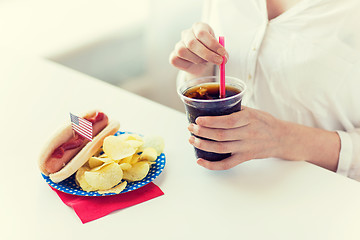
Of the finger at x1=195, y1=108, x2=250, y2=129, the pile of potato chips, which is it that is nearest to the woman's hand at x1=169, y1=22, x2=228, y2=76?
the finger at x1=195, y1=108, x2=250, y2=129

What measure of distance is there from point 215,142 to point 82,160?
11.4 inches

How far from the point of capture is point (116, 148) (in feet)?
3.01

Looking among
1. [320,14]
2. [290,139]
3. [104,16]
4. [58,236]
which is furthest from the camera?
[104,16]

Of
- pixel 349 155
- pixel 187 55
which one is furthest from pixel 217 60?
pixel 349 155

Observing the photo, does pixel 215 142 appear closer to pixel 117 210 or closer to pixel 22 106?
pixel 117 210

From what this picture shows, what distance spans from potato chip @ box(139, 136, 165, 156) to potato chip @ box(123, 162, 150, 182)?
0.25 ft

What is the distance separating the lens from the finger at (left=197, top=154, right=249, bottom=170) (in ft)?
3.09

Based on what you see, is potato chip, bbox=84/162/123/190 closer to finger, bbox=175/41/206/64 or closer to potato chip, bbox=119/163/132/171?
potato chip, bbox=119/163/132/171

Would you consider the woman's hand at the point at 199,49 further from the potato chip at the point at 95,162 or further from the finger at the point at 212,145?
the potato chip at the point at 95,162

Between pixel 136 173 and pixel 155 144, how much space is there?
114 millimetres

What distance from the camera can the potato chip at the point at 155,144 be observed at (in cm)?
99

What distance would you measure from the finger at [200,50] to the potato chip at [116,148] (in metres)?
0.26

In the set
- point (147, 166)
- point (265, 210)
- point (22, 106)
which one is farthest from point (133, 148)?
point (22, 106)

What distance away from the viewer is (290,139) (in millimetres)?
1030
